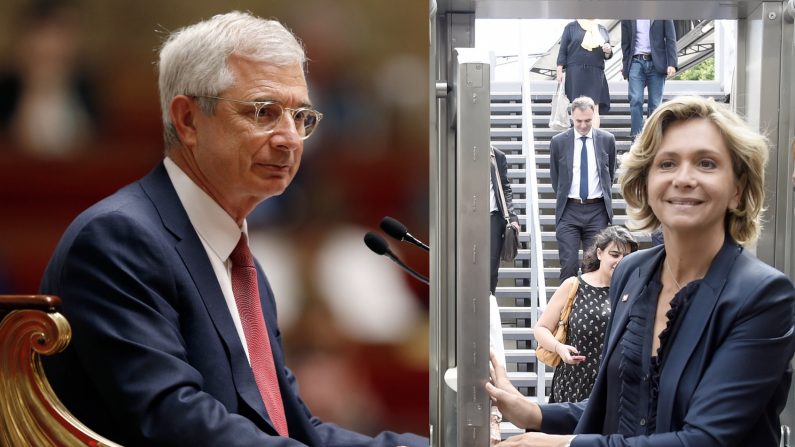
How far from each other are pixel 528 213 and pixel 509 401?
14.5ft

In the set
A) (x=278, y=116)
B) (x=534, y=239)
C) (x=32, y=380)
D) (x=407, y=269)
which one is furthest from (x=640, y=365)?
(x=534, y=239)

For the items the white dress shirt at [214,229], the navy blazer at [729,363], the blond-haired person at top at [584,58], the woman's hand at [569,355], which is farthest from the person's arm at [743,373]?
the blond-haired person at top at [584,58]

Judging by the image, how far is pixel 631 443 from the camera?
6.91 ft

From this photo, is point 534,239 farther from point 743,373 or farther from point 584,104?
point 743,373

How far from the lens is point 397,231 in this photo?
1735mm

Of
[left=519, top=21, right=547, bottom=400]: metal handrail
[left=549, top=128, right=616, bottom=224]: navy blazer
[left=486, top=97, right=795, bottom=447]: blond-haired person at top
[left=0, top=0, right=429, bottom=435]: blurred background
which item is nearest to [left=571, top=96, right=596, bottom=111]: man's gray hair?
[left=549, top=128, right=616, bottom=224]: navy blazer

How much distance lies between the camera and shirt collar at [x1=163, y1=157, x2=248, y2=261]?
173 centimetres

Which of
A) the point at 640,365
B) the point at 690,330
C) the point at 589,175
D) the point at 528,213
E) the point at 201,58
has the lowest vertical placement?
the point at 528,213

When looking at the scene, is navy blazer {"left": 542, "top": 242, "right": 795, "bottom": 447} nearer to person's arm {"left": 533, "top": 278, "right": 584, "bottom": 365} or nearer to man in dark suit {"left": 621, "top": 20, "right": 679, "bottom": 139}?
person's arm {"left": 533, "top": 278, "right": 584, "bottom": 365}

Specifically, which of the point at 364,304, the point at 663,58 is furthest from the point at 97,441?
the point at 663,58

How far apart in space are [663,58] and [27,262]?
4.97 meters

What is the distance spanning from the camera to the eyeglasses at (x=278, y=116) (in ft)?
5.58

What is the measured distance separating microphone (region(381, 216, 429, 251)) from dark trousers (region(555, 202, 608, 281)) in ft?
12.5

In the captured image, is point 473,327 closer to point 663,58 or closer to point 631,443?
point 631,443
